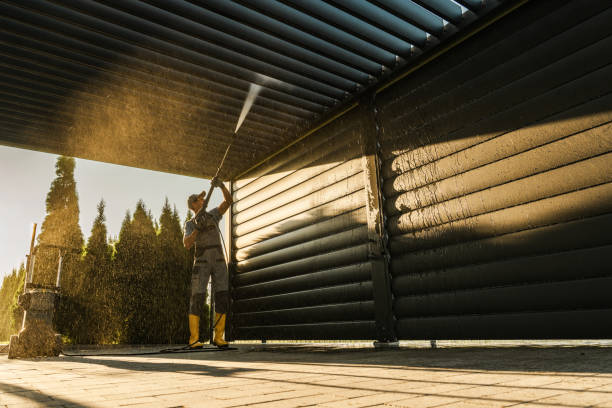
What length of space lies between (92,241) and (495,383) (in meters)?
9.82

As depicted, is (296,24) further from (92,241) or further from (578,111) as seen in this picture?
(92,241)

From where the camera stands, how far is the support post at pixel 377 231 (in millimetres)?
5219

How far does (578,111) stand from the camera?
3.68 meters

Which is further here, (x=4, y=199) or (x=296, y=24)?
(x=4, y=199)

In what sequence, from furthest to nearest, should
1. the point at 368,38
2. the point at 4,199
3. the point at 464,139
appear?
the point at 4,199 → the point at 368,38 → the point at 464,139

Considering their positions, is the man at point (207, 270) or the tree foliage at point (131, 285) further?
the tree foliage at point (131, 285)

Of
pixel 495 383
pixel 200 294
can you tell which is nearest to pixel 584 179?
pixel 495 383

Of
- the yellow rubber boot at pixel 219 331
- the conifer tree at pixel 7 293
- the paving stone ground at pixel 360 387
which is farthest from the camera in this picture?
the conifer tree at pixel 7 293

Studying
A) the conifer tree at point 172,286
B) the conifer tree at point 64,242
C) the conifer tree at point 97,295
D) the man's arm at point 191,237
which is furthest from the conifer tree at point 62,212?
the man's arm at point 191,237

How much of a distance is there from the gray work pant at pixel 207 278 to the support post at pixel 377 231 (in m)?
2.28

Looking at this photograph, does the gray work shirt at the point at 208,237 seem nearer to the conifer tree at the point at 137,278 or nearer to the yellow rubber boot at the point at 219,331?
the yellow rubber boot at the point at 219,331

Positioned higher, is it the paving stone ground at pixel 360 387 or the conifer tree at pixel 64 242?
the conifer tree at pixel 64 242

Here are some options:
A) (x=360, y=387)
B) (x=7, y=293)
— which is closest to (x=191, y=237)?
(x=360, y=387)

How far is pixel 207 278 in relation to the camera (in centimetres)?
623
